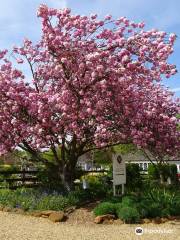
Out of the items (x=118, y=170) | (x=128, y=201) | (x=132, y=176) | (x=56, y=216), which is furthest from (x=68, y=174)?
(x=132, y=176)

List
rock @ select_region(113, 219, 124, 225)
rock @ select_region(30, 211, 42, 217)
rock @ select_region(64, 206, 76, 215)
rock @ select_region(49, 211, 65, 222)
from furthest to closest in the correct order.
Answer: rock @ select_region(64, 206, 76, 215)
rock @ select_region(30, 211, 42, 217)
rock @ select_region(49, 211, 65, 222)
rock @ select_region(113, 219, 124, 225)

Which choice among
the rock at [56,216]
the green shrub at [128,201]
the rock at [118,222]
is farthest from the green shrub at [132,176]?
the rock at [118,222]

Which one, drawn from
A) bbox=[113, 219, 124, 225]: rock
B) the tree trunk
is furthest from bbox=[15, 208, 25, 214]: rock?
bbox=[113, 219, 124, 225]: rock

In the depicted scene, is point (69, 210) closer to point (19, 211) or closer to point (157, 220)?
point (19, 211)

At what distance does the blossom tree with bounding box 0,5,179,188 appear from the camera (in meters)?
13.4

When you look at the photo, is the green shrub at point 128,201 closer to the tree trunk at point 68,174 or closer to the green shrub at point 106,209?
the green shrub at point 106,209

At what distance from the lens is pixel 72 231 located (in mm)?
10922

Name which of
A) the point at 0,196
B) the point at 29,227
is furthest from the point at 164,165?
the point at 29,227

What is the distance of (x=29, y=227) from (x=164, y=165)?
65.9 feet

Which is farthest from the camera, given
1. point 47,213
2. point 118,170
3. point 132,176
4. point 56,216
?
point 132,176

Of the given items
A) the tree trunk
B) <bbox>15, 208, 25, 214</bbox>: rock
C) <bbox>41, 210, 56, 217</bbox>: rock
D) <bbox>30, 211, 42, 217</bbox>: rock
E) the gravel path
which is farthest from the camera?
the tree trunk

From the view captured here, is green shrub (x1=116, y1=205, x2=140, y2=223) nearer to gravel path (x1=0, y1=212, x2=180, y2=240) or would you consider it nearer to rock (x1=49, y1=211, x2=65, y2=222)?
gravel path (x1=0, y1=212, x2=180, y2=240)

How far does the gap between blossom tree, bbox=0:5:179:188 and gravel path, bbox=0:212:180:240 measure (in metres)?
3.23

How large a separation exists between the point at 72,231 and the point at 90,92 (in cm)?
481
